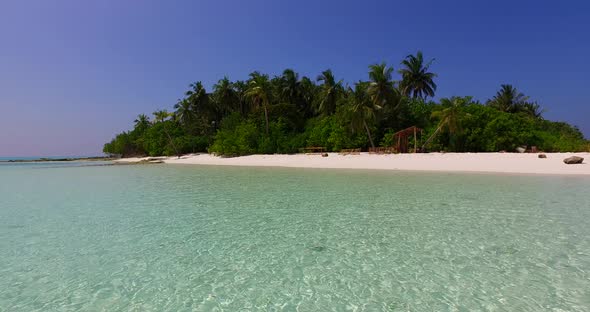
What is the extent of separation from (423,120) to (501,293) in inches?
1371

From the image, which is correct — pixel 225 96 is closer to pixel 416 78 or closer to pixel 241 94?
pixel 241 94

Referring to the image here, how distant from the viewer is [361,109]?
31.8 metres

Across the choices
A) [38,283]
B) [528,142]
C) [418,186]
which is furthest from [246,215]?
[528,142]

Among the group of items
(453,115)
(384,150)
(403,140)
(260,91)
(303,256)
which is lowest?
(303,256)

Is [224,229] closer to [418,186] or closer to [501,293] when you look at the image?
[501,293]

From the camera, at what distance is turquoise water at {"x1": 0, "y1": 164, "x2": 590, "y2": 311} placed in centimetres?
337

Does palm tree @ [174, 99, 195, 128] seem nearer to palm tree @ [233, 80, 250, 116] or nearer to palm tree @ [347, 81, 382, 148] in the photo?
palm tree @ [233, 80, 250, 116]

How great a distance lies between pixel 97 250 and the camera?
5.13 metres

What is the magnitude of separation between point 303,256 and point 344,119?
29.8 metres

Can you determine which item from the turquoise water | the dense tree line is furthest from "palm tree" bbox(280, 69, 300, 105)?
the turquoise water

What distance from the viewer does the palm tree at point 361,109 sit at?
3155cm

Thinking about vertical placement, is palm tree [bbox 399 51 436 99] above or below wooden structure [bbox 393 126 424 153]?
above

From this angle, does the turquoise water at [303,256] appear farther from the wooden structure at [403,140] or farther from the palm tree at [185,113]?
the palm tree at [185,113]

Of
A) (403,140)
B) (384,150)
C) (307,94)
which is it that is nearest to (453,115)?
(403,140)
